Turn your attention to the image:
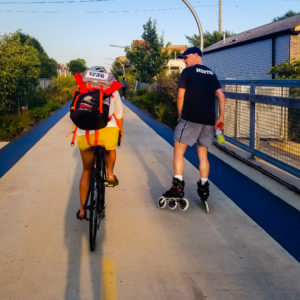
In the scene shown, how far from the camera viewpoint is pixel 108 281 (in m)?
3.66

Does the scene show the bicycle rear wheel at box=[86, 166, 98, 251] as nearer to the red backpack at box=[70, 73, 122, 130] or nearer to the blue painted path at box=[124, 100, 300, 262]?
the red backpack at box=[70, 73, 122, 130]

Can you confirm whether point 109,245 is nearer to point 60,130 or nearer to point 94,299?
point 94,299

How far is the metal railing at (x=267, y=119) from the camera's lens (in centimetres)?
683

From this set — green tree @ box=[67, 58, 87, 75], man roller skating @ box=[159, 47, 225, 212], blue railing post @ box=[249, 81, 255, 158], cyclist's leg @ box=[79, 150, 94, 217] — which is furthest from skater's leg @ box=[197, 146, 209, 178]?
green tree @ box=[67, 58, 87, 75]

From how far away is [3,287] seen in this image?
3564mm

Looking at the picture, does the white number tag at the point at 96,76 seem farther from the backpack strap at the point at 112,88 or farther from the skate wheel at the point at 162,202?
the skate wheel at the point at 162,202

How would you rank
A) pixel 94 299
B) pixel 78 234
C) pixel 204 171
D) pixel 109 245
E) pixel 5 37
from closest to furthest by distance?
pixel 94 299 < pixel 109 245 < pixel 78 234 < pixel 204 171 < pixel 5 37

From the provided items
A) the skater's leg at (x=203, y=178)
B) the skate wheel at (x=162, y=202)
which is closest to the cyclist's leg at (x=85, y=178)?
the skate wheel at (x=162, y=202)

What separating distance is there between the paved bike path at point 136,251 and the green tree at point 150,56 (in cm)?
3166

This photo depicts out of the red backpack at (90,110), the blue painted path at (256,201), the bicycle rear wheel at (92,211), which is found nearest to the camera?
the bicycle rear wheel at (92,211)

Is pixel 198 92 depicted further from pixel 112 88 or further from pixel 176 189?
pixel 112 88

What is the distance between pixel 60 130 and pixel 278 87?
9237 millimetres

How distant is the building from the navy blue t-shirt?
2008cm

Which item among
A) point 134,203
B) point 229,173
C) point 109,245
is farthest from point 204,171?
point 229,173
